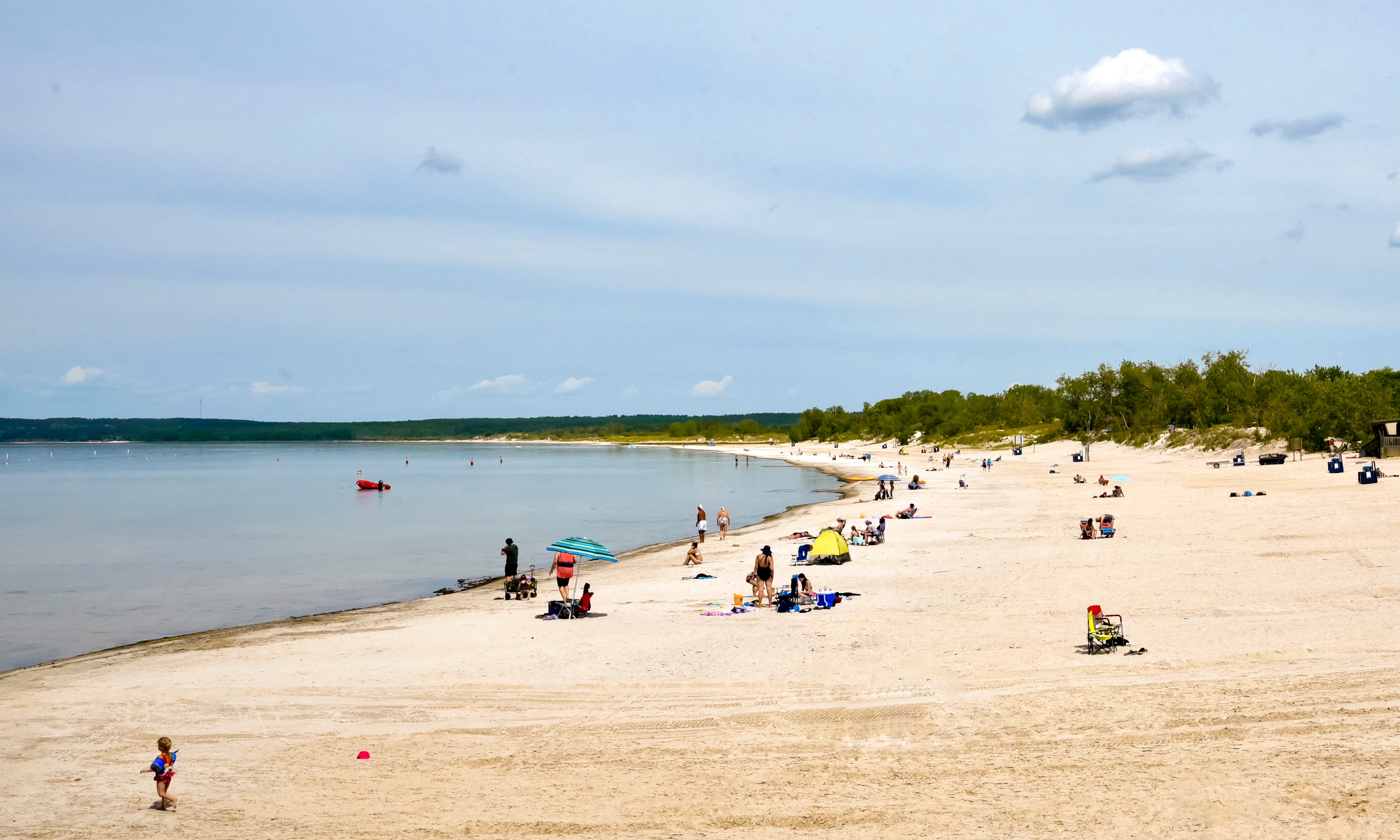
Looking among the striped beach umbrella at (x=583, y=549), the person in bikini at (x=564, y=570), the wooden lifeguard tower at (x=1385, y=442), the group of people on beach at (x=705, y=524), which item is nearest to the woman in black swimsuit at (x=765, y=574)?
the striped beach umbrella at (x=583, y=549)

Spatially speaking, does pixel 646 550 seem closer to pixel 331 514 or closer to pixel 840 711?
pixel 840 711

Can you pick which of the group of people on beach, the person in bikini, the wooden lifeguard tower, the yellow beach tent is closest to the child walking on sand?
the person in bikini

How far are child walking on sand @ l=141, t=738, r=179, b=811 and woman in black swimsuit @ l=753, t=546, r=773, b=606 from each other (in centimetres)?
1261

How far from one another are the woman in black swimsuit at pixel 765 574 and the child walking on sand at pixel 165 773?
12610mm

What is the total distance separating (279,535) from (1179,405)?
89.4m

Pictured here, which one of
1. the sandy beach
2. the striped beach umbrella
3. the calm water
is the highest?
the striped beach umbrella

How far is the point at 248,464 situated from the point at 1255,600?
17114 cm

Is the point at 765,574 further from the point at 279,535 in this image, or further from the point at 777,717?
the point at 279,535

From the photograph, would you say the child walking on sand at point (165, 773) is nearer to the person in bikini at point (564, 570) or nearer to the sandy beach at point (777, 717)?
the sandy beach at point (777, 717)

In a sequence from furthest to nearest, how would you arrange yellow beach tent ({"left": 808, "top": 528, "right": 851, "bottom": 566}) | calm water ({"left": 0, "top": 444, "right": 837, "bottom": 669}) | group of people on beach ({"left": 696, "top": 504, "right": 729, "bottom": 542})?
group of people on beach ({"left": 696, "top": 504, "right": 729, "bottom": 542}) → calm water ({"left": 0, "top": 444, "right": 837, "bottom": 669}) → yellow beach tent ({"left": 808, "top": 528, "right": 851, "bottom": 566})

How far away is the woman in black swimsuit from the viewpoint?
68.9ft

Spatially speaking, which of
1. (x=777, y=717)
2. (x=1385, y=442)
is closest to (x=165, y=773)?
(x=777, y=717)

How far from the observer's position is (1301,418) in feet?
228

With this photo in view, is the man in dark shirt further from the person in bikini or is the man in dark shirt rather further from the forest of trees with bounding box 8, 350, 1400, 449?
the forest of trees with bounding box 8, 350, 1400, 449
